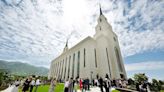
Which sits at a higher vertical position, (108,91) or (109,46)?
(109,46)

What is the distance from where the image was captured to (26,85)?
9945mm

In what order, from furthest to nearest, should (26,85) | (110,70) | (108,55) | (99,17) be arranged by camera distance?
1. (99,17)
2. (108,55)
3. (110,70)
4. (26,85)

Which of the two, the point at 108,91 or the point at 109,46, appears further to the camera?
the point at 109,46

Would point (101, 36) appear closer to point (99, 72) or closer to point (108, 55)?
point (108, 55)

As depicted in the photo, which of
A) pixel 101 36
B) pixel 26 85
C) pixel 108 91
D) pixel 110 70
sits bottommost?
pixel 108 91

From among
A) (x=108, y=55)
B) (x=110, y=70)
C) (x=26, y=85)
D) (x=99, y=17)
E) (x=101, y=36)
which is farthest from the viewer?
(x=99, y=17)

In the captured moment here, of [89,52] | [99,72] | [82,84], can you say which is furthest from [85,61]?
[82,84]

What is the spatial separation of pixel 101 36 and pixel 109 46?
15.5 feet

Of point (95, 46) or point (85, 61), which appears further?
point (95, 46)

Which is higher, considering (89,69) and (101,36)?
(101,36)

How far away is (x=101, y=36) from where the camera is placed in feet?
123

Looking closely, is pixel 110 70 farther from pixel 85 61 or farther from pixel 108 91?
pixel 108 91

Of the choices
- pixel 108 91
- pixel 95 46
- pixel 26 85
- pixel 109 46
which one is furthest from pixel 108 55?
pixel 26 85

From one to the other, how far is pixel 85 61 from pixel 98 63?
4602mm
